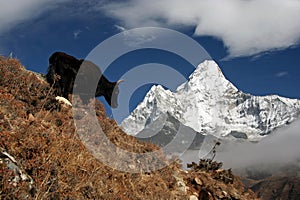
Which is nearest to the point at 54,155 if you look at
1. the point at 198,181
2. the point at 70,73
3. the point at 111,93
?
the point at 198,181

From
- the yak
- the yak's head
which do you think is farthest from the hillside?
the yak's head

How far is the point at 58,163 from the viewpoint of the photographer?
887 centimetres

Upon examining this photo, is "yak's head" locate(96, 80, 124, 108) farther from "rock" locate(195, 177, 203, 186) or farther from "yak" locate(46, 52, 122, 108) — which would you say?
"rock" locate(195, 177, 203, 186)

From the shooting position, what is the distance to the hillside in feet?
25.1

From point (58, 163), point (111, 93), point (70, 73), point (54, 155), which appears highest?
point (111, 93)

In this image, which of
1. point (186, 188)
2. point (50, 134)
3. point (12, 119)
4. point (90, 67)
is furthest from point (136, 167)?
point (90, 67)

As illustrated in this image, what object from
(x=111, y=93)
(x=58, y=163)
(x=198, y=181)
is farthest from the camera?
(x=111, y=93)

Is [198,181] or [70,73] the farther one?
[70,73]

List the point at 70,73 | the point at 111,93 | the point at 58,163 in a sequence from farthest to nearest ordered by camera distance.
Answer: the point at 111,93
the point at 70,73
the point at 58,163

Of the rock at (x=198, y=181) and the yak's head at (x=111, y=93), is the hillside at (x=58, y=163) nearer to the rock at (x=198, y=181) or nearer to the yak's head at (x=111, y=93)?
the rock at (x=198, y=181)

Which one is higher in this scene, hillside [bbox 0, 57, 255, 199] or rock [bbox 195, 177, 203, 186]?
rock [bbox 195, 177, 203, 186]

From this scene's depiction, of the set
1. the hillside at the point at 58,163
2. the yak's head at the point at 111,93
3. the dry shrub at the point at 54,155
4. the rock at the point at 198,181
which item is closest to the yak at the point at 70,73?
the yak's head at the point at 111,93

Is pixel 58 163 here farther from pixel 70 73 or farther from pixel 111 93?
pixel 111 93

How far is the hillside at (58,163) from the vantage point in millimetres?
7652
